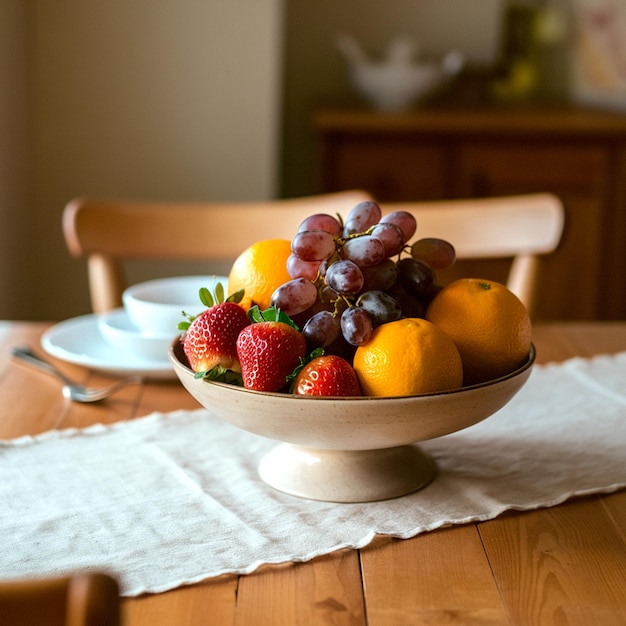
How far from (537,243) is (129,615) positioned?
111cm

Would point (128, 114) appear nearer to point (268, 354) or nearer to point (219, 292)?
point (219, 292)

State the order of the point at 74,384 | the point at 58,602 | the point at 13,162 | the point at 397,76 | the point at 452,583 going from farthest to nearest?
the point at 397,76 → the point at 13,162 → the point at 74,384 → the point at 452,583 → the point at 58,602

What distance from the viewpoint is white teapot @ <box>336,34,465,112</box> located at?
2.94 metres

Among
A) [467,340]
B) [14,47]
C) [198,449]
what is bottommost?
[198,449]

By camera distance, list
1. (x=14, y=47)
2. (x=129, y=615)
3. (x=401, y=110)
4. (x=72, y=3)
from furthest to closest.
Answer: (x=401, y=110), (x=72, y=3), (x=14, y=47), (x=129, y=615)

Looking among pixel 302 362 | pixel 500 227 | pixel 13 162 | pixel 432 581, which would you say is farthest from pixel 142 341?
pixel 13 162

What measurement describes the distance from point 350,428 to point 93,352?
0.53 metres

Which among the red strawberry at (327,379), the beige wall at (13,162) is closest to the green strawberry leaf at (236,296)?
the red strawberry at (327,379)

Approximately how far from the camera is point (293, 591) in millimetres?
618

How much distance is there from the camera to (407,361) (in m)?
0.68

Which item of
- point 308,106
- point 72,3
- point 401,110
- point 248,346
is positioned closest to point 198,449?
point 248,346

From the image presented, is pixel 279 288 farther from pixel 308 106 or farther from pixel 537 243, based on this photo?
pixel 308 106

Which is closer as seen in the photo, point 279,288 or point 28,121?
point 279,288

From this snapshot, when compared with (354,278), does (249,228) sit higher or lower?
lower
